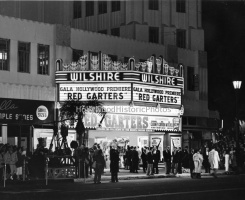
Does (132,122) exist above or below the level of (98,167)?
above

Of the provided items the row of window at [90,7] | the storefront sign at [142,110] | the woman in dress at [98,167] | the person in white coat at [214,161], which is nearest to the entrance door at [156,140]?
the storefront sign at [142,110]

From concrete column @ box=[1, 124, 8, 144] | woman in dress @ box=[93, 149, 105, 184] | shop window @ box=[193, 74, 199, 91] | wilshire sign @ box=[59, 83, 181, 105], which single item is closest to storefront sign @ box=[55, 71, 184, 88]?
wilshire sign @ box=[59, 83, 181, 105]

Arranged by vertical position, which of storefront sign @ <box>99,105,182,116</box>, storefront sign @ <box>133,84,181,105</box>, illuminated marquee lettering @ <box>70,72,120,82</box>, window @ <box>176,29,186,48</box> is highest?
window @ <box>176,29,186,48</box>

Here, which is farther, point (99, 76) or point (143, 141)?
point (143, 141)

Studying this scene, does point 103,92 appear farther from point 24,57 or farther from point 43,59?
point 24,57

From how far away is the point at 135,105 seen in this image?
1687 inches

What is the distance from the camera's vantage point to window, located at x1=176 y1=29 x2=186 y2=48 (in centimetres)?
5584

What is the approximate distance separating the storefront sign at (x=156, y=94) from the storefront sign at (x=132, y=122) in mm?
2116

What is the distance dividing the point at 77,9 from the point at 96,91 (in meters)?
19.8

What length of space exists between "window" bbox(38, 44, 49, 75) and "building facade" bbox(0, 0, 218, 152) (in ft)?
0.86

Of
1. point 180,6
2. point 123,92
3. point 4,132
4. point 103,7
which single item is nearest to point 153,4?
point 180,6

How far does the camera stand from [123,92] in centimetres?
4153

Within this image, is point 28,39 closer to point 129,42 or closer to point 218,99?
point 129,42

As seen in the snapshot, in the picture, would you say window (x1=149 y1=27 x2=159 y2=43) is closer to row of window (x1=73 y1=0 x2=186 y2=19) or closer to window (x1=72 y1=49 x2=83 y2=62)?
row of window (x1=73 y1=0 x2=186 y2=19)
